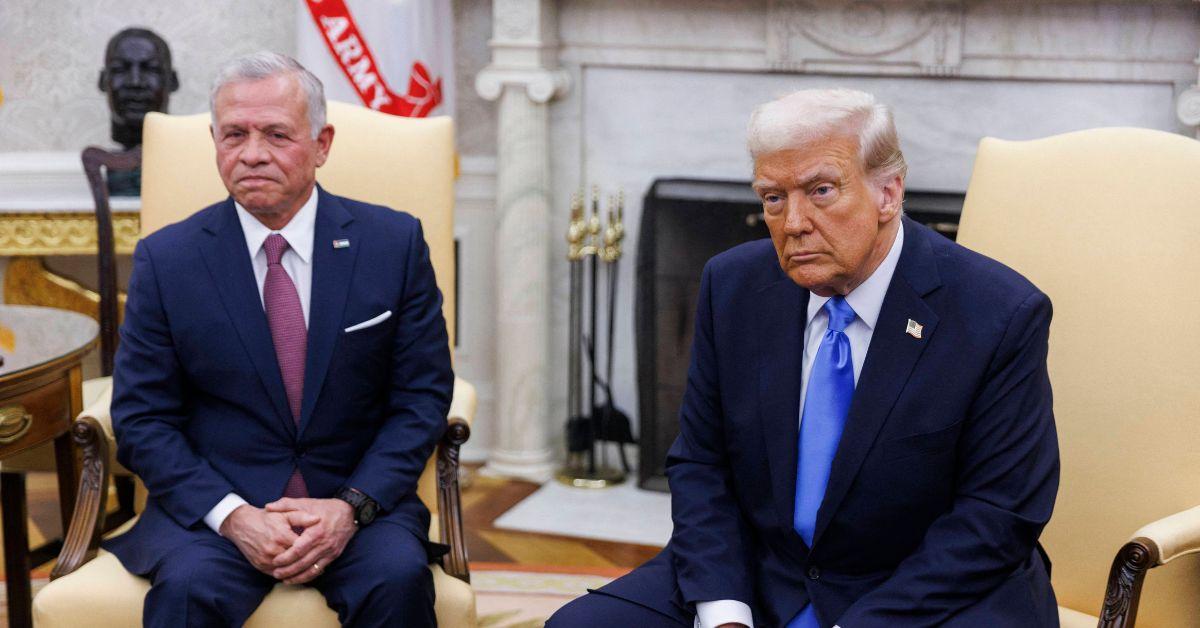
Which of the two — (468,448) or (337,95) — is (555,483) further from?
(337,95)

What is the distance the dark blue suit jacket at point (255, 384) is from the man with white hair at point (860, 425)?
1.88 feet

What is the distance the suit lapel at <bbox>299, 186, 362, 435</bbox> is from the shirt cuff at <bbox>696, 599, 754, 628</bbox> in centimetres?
84

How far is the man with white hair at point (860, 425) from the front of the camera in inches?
73.2

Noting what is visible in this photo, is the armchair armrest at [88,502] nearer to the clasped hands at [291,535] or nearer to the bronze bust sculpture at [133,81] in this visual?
the clasped hands at [291,535]

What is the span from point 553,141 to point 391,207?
1703 millimetres

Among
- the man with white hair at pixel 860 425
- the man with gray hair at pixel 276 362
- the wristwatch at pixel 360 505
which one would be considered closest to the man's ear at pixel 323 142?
the man with gray hair at pixel 276 362

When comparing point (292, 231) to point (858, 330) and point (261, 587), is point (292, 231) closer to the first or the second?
point (261, 587)

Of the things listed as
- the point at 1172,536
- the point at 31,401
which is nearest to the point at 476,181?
the point at 31,401

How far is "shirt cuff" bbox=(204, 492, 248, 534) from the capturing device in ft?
7.39

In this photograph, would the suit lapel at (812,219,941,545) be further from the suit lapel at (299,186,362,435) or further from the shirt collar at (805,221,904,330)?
the suit lapel at (299,186,362,435)

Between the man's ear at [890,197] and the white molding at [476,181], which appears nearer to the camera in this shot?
the man's ear at [890,197]

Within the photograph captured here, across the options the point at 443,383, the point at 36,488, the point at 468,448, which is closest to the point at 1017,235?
the point at 443,383

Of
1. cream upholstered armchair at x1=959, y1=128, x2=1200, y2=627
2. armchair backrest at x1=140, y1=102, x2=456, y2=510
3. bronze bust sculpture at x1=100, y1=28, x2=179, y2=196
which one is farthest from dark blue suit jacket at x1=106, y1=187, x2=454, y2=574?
bronze bust sculpture at x1=100, y1=28, x2=179, y2=196

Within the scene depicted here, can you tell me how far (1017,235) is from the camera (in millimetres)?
2396
